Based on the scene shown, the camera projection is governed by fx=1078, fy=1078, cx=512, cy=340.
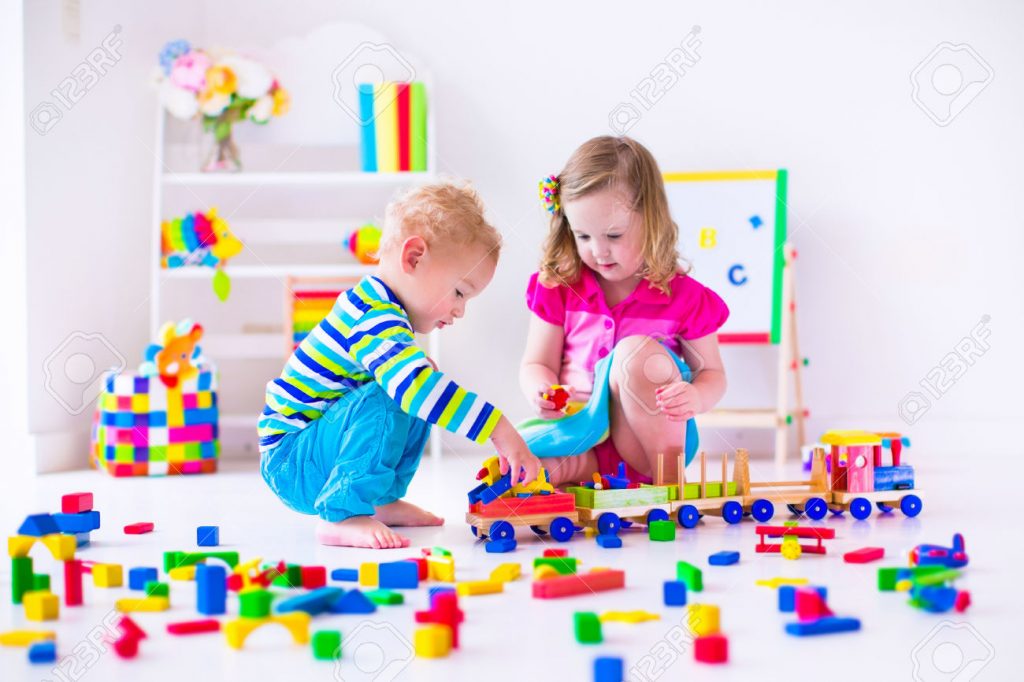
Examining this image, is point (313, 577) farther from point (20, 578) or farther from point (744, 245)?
point (744, 245)

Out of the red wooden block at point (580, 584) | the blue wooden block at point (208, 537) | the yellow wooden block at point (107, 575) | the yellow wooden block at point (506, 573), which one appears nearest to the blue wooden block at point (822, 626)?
the red wooden block at point (580, 584)

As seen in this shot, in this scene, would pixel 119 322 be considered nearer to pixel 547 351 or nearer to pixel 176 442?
pixel 176 442

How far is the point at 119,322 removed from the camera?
2760 mm

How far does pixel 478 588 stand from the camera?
3.59 ft

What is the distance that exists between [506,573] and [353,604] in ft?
0.67

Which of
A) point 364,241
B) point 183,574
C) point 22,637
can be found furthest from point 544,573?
point 364,241

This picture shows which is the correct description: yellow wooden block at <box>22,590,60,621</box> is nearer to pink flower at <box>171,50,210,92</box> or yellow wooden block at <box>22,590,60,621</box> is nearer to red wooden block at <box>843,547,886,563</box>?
red wooden block at <box>843,547,886,563</box>

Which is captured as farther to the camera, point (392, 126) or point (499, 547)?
point (392, 126)

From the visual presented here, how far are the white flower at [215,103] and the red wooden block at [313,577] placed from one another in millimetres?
1825

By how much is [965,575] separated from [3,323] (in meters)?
2.16

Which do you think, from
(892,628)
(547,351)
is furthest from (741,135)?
(892,628)

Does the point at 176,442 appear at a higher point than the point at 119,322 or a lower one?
lower

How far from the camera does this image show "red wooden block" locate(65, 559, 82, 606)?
1058 mm

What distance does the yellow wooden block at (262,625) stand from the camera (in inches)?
35.2
